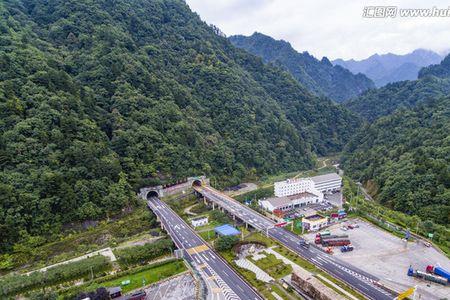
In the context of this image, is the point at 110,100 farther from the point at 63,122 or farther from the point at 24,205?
the point at 24,205

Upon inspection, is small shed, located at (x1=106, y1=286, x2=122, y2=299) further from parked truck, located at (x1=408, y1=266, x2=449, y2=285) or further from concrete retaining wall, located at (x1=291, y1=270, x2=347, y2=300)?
parked truck, located at (x1=408, y1=266, x2=449, y2=285)

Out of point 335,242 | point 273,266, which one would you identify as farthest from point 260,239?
point 335,242

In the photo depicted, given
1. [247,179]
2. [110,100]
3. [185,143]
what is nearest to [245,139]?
[247,179]

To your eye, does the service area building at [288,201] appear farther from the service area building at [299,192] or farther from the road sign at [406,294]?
the road sign at [406,294]

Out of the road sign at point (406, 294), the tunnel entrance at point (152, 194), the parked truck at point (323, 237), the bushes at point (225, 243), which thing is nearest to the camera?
the road sign at point (406, 294)

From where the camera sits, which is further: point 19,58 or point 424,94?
point 424,94

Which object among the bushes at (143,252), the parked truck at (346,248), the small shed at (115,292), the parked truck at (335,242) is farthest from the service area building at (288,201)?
the small shed at (115,292)

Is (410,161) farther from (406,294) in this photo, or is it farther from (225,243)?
(225,243)
